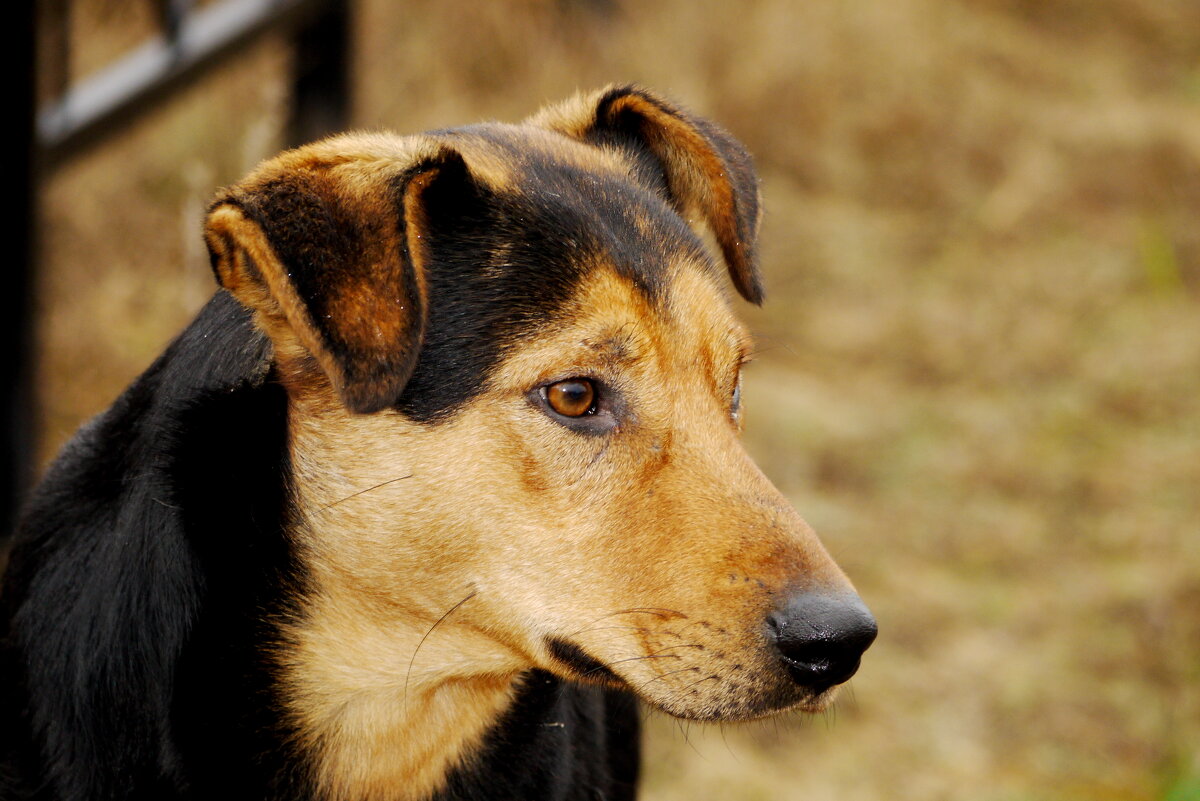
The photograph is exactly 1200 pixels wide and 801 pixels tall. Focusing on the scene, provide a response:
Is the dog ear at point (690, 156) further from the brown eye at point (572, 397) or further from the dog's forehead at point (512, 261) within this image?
the brown eye at point (572, 397)

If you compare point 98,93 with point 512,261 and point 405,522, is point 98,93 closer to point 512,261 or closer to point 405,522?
point 512,261

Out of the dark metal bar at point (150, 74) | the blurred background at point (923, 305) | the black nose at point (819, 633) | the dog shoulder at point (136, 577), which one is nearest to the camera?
the black nose at point (819, 633)

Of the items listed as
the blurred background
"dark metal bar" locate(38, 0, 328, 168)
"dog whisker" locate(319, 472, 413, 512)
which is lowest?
the blurred background

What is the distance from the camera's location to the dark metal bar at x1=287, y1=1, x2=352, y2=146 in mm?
7066

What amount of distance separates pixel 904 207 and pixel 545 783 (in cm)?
887

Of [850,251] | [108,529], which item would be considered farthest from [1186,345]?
[108,529]

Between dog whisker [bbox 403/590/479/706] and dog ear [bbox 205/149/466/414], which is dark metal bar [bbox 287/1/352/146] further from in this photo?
dog whisker [bbox 403/590/479/706]

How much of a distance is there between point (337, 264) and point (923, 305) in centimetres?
783

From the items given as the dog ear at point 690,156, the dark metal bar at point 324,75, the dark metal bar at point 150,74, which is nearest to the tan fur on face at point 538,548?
the dog ear at point 690,156

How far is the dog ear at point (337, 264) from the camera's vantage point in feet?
8.93

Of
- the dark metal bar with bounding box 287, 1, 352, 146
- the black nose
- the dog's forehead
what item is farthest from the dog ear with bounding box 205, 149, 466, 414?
the dark metal bar with bounding box 287, 1, 352, 146

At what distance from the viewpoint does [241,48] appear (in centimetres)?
657

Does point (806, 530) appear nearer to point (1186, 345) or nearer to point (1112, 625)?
point (1112, 625)

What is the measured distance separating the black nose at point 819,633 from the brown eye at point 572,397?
63 centimetres
